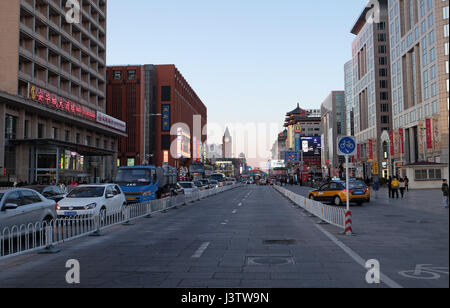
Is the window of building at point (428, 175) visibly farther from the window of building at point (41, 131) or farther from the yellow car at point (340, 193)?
the window of building at point (41, 131)

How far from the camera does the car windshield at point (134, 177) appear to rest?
2505cm

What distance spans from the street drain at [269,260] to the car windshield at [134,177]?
56.3ft

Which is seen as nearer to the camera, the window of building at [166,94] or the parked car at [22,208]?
the parked car at [22,208]

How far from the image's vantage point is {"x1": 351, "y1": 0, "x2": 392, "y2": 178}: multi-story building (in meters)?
93.2

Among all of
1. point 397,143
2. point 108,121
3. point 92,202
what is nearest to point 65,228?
point 92,202

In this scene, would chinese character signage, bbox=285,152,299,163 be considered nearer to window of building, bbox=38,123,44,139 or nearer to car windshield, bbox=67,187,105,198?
window of building, bbox=38,123,44,139

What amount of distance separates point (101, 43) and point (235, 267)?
7338cm

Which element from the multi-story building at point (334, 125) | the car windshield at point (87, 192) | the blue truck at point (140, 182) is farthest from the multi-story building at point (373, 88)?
the car windshield at point (87, 192)

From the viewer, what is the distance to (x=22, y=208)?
11406mm

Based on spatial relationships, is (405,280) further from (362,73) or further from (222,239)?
(362,73)

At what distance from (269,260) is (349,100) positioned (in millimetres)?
120352

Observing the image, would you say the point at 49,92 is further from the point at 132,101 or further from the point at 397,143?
the point at 397,143

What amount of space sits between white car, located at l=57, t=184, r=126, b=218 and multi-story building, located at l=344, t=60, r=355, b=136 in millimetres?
107216
